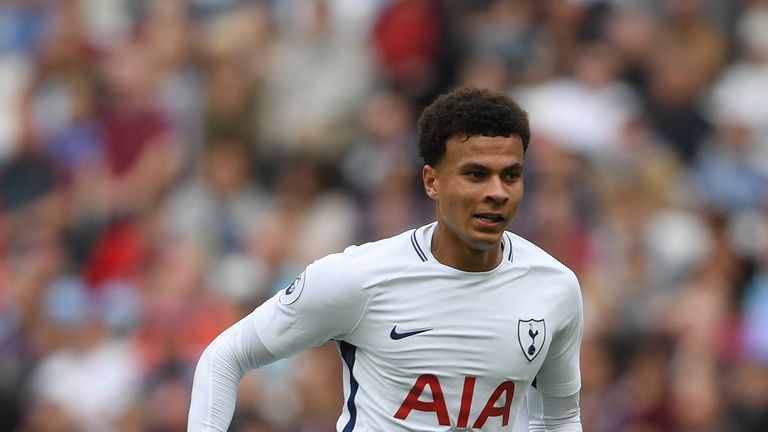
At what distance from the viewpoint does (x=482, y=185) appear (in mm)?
5273

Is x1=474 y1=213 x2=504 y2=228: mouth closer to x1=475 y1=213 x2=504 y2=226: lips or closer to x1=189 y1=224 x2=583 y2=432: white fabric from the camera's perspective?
x1=475 y1=213 x2=504 y2=226: lips

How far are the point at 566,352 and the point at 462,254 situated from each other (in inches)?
21.5

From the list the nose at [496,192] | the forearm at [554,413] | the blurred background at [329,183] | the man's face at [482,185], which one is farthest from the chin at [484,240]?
the blurred background at [329,183]

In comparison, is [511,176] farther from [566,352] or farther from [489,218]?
[566,352]

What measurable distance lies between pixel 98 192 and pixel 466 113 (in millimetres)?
7993

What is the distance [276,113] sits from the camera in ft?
A: 41.6

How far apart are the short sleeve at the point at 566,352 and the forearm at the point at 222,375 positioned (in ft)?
3.22

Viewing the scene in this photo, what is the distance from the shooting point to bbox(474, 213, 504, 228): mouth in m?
5.29

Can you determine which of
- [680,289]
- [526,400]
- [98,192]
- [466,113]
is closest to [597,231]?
[680,289]

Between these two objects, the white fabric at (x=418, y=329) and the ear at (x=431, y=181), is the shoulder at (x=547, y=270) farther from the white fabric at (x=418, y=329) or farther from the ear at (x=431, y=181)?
the ear at (x=431, y=181)

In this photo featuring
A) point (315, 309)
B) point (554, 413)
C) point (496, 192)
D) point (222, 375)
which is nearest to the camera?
point (496, 192)

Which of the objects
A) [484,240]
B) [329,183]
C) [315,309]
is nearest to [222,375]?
[315,309]

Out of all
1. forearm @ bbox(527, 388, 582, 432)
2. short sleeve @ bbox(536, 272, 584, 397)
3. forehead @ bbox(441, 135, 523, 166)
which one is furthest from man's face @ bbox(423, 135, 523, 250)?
forearm @ bbox(527, 388, 582, 432)

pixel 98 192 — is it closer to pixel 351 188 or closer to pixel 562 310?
pixel 351 188
